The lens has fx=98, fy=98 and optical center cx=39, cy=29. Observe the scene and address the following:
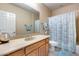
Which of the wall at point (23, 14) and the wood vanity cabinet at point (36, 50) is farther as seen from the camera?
the wall at point (23, 14)

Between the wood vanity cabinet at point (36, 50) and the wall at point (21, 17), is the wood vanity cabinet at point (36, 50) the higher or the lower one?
the lower one

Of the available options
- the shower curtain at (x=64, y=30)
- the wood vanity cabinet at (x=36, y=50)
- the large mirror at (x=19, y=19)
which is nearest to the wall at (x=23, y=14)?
the large mirror at (x=19, y=19)

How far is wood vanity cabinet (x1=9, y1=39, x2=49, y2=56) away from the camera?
1.34 meters

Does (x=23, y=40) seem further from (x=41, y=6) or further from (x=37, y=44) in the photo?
(x=41, y=6)

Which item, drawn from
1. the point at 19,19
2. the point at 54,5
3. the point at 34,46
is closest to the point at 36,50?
the point at 34,46

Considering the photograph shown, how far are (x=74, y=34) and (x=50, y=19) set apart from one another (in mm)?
479

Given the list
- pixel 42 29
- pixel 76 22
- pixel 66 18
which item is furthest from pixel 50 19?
pixel 76 22

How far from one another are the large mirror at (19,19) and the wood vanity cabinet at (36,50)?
21cm

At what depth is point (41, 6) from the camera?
151 cm

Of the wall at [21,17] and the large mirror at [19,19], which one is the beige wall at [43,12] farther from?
the wall at [21,17]

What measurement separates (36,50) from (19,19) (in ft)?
1.80

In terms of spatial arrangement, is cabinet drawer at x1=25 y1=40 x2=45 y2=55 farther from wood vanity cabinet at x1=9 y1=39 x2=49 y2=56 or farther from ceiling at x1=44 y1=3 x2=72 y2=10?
ceiling at x1=44 y1=3 x2=72 y2=10

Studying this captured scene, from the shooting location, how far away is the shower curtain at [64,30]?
1614 millimetres

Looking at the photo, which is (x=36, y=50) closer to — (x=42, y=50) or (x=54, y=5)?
(x=42, y=50)
